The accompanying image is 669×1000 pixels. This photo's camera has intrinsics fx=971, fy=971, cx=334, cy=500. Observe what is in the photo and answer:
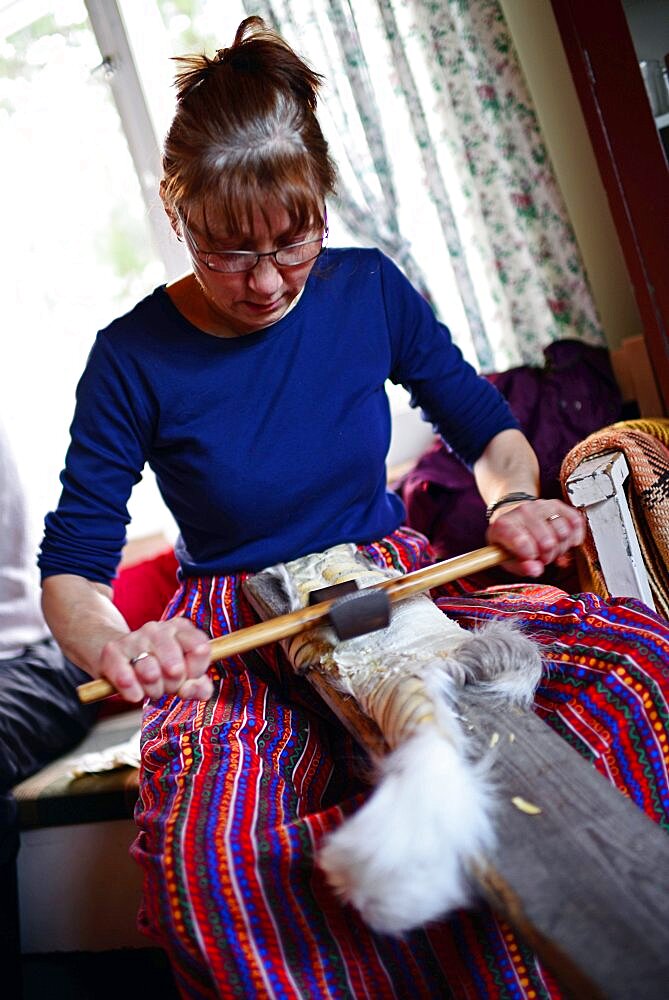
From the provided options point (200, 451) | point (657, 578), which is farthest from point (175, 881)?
point (657, 578)

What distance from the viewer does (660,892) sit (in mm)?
746

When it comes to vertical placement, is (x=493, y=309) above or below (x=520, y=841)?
above

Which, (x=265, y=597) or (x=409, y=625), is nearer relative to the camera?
(x=409, y=625)

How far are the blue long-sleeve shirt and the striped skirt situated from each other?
31 cm

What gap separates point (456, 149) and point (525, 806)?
82.9 inches

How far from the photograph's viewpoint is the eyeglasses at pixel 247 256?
1.22 m

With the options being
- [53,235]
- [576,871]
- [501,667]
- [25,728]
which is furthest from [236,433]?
[53,235]

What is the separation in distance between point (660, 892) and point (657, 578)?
0.93 meters

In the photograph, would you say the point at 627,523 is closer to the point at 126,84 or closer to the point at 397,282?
the point at 397,282

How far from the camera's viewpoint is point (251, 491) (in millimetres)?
1390

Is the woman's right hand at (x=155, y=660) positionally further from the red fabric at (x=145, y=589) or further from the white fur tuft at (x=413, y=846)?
the red fabric at (x=145, y=589)

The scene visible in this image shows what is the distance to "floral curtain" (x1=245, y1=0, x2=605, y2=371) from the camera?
251cm

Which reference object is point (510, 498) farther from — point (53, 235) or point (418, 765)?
point (53, 235)

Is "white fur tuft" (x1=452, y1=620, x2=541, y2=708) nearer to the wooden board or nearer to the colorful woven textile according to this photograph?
the wooden board
